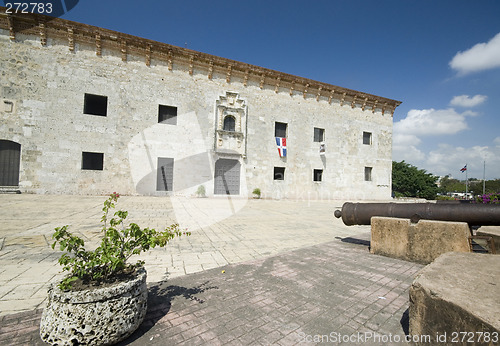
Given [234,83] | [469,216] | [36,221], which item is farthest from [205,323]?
[234,83]

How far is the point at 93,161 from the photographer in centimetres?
1315

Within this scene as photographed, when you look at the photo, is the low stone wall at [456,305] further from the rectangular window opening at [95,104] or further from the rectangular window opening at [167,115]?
the rectangular window opening at [95,104]

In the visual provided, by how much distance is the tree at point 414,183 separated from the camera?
28.1 metres

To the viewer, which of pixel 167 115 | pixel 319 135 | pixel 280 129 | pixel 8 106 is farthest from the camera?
pixel 319 135

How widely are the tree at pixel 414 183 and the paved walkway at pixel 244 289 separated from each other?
95.0 feet

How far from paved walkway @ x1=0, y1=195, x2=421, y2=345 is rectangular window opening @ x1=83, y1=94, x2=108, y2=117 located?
33.4 feet

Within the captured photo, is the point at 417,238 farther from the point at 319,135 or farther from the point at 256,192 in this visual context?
the point at 319,135

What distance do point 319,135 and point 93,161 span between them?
1625cm

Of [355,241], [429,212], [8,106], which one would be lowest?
[355,241]

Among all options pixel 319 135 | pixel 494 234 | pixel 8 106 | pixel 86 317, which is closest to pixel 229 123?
pixel 319 135

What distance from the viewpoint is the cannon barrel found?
11.4 feet

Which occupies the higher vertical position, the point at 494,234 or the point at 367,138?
the point at 367,138

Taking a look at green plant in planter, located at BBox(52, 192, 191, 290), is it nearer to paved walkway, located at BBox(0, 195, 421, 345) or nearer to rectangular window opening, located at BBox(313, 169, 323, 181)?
paved walkway, located at BBox(0, 195, 421, 345)

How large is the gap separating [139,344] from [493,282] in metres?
2.93
